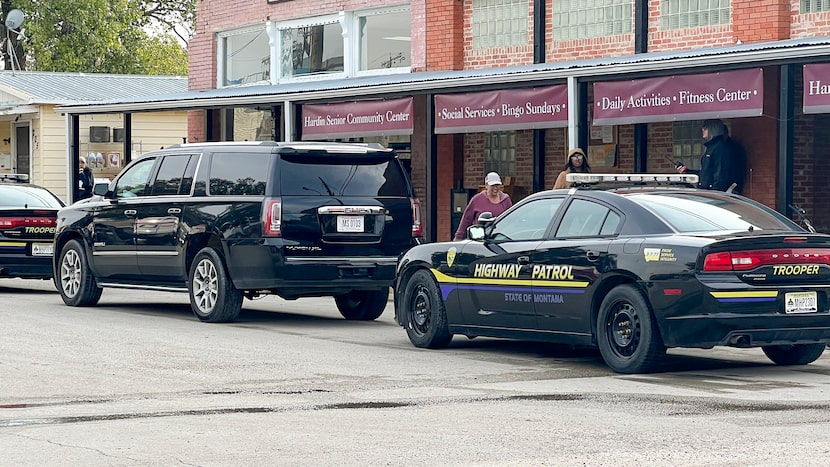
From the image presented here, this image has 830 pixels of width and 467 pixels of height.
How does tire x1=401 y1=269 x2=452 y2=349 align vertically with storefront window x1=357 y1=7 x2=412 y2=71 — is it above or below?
below

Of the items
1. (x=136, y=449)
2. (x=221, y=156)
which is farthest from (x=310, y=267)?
(x=136, y=449)

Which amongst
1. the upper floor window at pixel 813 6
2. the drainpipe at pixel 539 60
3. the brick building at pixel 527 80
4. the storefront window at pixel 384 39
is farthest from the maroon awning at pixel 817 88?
the storefront window at pixel 384 39

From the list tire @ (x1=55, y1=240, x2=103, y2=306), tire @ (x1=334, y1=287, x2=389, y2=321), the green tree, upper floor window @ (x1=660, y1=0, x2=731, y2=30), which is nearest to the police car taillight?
tire @ (x1=334, y1=287, x2=389, y2=321)

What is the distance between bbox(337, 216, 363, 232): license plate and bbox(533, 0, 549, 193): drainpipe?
8.56m

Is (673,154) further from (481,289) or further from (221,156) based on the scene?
(481,289)

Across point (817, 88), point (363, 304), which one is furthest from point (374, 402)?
point (817, 88)

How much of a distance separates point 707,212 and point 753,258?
2.81 ft

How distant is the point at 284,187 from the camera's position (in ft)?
48.9

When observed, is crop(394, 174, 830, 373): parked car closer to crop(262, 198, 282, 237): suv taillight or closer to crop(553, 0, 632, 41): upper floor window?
crop(262, 198, 282, 237): suv taillight

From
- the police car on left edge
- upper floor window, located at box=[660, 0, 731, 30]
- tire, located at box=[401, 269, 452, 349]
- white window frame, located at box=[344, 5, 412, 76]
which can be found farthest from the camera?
white window frame, located at box=[344, 5, 412, 76]

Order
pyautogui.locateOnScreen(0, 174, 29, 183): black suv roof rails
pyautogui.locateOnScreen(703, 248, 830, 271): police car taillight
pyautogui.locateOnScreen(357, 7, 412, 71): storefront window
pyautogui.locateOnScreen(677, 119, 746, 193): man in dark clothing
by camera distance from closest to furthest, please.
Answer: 1. pyautogui.locateOnScreen(703, 248, 830, 271): police car taillight
2. pyautogui.locateOnScreen(677, 119, 746, 193): man in dark clothing
3. pyautogui.locateOnScreen(0, 174, 29, 183): black suv roof rails
4. pyautogui.locateOnScreen(357, 7, 412, 71): storefront window

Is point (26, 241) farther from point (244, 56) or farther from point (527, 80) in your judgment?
point (244, 56)

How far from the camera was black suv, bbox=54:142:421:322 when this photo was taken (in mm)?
14852

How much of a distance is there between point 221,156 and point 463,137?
10010 millimetres
